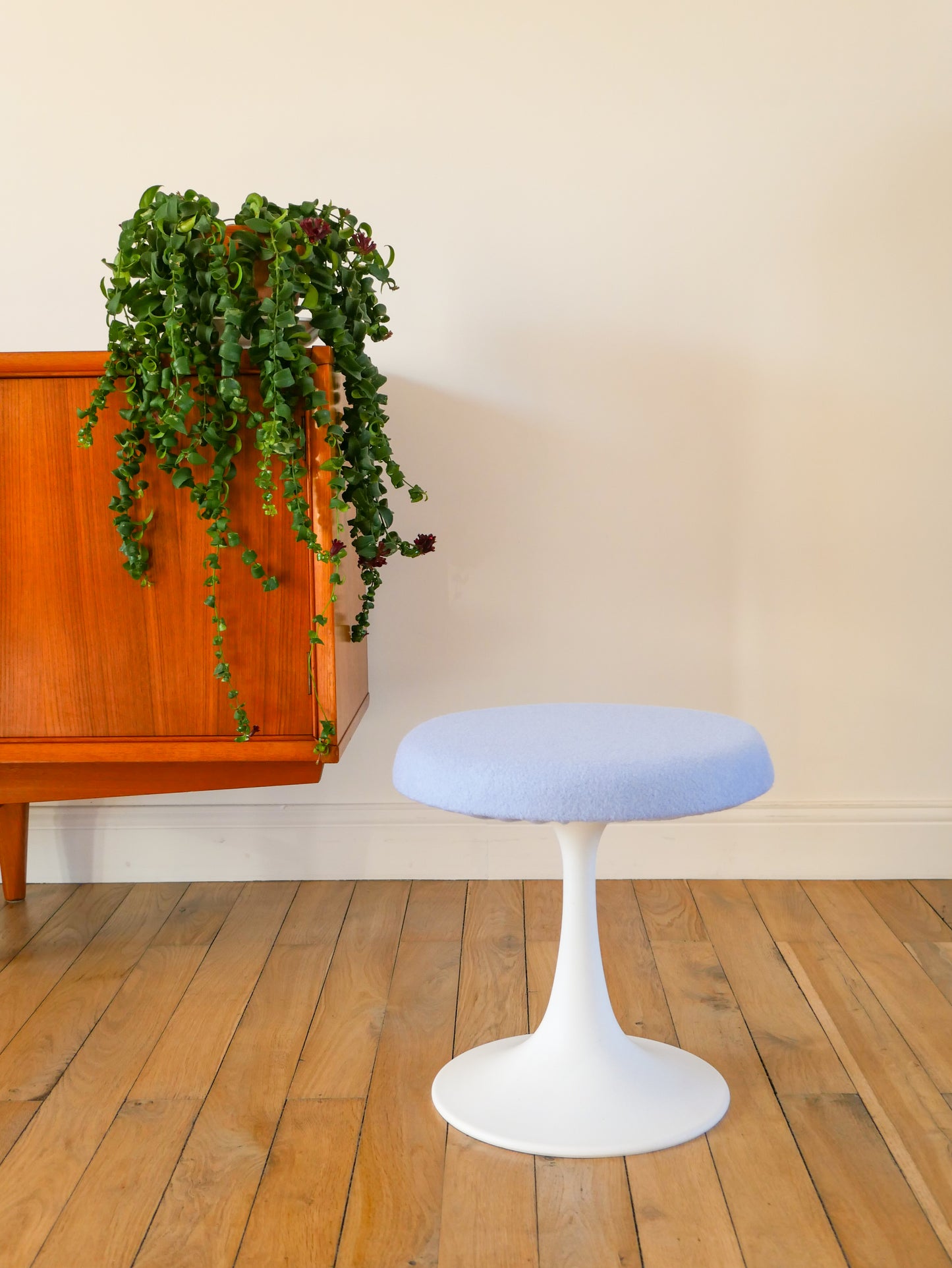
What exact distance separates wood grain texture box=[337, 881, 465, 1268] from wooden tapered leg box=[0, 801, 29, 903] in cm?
80

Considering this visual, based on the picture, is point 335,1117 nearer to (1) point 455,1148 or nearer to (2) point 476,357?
(1) point 455,1148

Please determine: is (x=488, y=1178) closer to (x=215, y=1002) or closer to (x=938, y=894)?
(x=215, y=1002)

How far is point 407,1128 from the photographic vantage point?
136cm

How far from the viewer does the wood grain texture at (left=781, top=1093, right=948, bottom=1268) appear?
3.68 feet

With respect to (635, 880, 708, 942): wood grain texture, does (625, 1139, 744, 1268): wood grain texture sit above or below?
above

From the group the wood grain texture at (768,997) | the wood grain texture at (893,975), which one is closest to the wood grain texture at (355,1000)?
the wood grain texture at (768,997)

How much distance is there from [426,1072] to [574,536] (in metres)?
1.14

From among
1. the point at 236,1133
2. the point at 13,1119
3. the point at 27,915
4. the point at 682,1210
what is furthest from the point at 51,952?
the point at 682,1210

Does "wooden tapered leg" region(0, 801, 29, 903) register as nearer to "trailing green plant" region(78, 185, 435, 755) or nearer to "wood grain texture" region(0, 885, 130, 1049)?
"wood grain texture" region(0, 885, 130, 1049)

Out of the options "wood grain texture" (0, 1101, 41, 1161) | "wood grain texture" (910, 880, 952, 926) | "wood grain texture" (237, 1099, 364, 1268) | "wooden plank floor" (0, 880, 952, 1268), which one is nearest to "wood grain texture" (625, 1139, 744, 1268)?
"wooden plank floor" (0, 880, 952, 1268)

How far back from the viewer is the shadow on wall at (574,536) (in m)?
2.24

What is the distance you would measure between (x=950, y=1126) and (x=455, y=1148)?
0.61 meters

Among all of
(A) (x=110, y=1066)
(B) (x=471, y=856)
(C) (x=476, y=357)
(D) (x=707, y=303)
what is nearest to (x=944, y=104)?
(D) (x=707, y=303)

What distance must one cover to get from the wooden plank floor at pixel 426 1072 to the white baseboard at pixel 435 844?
50 mm
